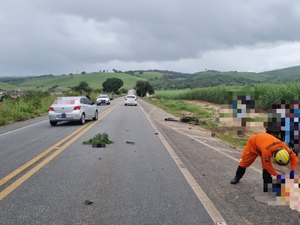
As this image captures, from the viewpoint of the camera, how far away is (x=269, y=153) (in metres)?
5.80

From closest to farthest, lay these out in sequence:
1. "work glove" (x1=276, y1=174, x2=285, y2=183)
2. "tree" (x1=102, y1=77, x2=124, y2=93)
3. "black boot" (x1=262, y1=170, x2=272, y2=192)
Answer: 1. "work glove" (x1=276, y1=174, x2=285, y2=183)
2. "black boot" (x1=262, y1=170, x2=272, y2=192)
3. "tree" (x1=102, y1=77, x2=124, y2=93)

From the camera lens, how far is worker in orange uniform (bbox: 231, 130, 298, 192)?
553 cm

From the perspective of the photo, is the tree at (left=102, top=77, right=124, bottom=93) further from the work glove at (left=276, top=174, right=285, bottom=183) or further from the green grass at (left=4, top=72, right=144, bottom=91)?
the work glove at (left=276, top=174, right=285, bottom=183)

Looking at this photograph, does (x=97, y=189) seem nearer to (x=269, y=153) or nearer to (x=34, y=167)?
(x=34, y=167)

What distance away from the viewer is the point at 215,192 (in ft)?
21.1

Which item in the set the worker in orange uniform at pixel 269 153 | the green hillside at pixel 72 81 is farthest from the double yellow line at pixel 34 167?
the green hillside at pixel 72 81

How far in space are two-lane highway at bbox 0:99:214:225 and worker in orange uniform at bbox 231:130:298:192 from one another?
1.20m

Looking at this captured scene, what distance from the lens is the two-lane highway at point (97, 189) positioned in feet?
16.7

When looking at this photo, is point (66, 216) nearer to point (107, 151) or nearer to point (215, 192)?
point (215, 192)

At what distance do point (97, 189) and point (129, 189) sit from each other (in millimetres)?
542

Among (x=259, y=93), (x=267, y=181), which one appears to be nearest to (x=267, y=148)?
(x=267, y=181)

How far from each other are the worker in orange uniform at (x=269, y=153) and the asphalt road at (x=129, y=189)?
0.46 metres

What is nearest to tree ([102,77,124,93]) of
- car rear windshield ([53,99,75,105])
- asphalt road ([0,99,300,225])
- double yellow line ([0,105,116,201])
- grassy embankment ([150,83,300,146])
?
grassy embankment ([150,83,300,146])

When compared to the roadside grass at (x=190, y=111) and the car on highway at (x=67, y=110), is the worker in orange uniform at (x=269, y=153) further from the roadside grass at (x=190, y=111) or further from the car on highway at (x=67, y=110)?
the roadside grass at (x=190, y=111)
